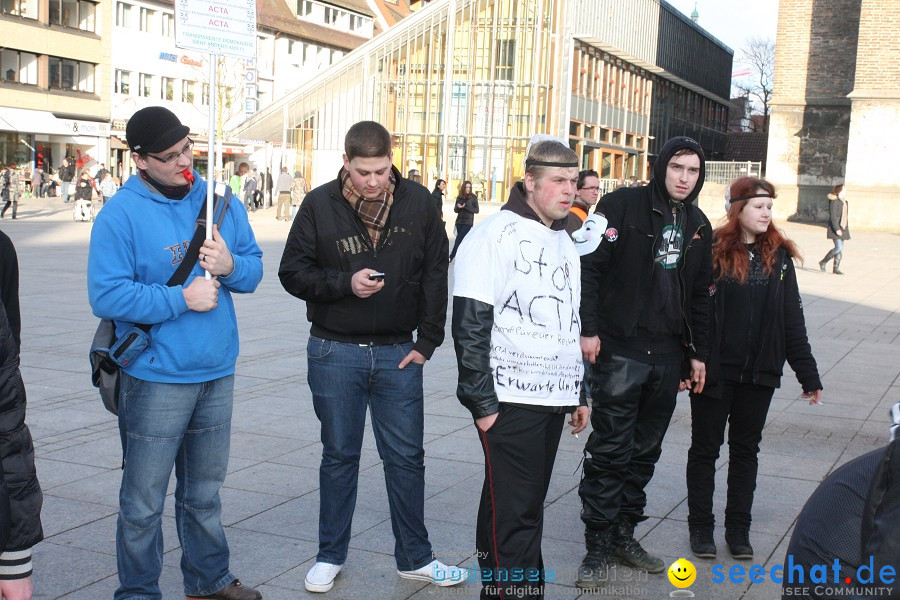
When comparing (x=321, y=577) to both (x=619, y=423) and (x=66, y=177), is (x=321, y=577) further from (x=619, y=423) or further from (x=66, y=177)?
(x=66, y=177)

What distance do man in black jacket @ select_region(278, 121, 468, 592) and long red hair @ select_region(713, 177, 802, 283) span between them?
4.97 ft

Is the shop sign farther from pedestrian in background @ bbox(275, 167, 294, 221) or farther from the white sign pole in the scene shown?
the white sign pole

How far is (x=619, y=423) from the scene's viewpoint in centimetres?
470

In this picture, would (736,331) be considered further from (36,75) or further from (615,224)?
(36,75)

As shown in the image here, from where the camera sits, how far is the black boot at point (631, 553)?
15.8 ft

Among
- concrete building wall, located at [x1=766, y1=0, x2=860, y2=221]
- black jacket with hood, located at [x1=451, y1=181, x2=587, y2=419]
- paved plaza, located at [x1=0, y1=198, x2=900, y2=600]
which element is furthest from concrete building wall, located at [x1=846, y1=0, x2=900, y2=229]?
black jacket with hood, located at [x1=451, y1=181, x2=587, y2=419]

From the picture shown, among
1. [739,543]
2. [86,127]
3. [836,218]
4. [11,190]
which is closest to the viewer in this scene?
[739,543]

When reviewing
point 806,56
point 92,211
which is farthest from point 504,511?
point 806,56

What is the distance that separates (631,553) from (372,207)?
2062mm

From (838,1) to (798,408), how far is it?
119 ft

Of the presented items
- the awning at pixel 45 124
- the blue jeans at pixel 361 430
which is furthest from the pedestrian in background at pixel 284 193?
the blue jeans at pixel 361 430

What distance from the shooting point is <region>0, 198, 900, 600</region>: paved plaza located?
466 centimetres

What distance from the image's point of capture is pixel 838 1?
4019cm

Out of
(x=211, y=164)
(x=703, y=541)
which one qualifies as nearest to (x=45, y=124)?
(x=211, y=164)
